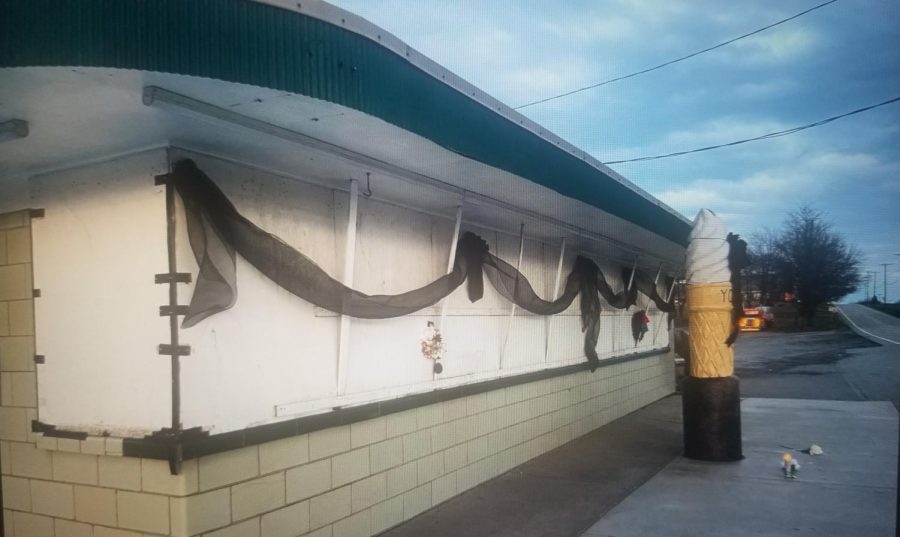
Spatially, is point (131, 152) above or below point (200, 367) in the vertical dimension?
above

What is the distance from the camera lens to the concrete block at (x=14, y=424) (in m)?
4.25

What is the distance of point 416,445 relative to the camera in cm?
543

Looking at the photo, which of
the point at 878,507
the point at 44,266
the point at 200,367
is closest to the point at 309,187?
the point at 200,367

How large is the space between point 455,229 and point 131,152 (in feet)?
9.50

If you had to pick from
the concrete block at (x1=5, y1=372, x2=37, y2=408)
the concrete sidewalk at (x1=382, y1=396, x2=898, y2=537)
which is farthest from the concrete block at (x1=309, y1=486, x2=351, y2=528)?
the concrete block at (x1=5, y1=372, x2=37, y2=408)

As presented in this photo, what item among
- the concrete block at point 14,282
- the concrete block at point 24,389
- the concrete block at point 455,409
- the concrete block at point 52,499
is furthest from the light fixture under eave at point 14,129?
the concrete block at point 455,409

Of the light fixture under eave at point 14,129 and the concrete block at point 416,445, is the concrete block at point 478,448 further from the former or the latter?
the light fixture under eave at point 14,129

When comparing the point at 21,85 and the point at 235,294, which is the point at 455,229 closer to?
the point at 235,294

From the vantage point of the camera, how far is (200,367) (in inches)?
142

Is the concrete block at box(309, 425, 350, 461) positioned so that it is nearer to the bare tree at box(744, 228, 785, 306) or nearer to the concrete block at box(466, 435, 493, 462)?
the concrete block at box(466, 435, 493, 462)

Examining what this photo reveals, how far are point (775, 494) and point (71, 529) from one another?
5.93 meters

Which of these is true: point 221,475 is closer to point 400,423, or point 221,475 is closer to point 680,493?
point 400,423

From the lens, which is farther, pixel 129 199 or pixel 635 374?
pixel 635 374

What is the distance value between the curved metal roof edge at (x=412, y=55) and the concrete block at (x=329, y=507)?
3.02 metres
